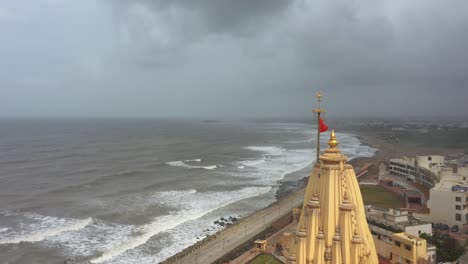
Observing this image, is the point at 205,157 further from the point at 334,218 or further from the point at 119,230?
the point at 334,218

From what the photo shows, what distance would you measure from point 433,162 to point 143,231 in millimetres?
43114

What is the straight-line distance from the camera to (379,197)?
48375mm

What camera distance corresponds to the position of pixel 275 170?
77.6m

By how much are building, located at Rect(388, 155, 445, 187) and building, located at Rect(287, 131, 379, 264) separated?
42.7m

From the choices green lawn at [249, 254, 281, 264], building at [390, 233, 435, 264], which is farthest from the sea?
building at [390, 233, 435, 264]

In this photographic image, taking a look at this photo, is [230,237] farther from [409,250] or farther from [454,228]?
[454,228]

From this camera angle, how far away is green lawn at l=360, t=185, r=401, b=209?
147 ft

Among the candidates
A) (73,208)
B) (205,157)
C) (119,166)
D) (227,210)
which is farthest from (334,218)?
(205,157)

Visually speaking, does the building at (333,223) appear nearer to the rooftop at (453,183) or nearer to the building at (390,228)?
the building at (390,228)

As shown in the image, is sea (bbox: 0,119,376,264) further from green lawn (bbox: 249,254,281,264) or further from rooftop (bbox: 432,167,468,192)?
rooftop (bbox: 432,167,468,192)

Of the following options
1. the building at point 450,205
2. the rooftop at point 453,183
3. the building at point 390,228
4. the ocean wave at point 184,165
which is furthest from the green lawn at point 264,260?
the ocean wave at point 184,165

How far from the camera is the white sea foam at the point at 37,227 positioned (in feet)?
128

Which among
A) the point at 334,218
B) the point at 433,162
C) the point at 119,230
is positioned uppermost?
the point at 334,218

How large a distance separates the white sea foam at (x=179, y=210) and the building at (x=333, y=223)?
988 inches
